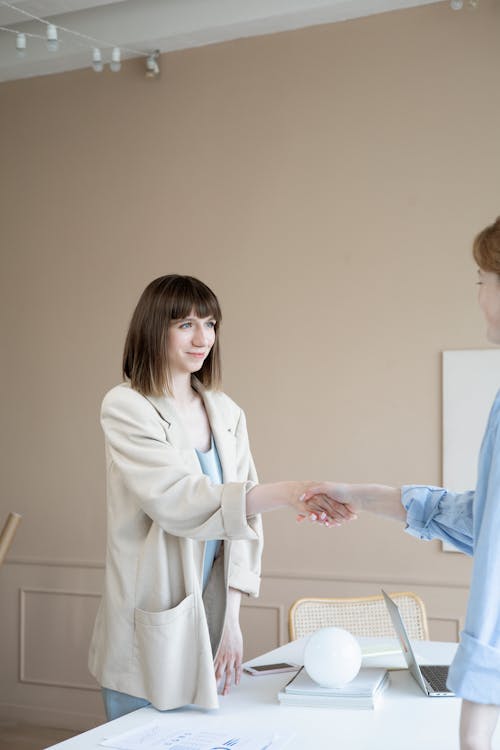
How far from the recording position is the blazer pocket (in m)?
1.99

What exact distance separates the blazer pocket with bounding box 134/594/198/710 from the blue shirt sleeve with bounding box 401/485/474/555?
22.3 inches

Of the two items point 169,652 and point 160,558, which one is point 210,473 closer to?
point 160,558

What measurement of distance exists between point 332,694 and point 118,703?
0.54m

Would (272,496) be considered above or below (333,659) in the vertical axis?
above

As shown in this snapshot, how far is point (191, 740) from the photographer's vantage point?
172 cm

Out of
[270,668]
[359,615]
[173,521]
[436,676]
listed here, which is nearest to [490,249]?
[173,521]

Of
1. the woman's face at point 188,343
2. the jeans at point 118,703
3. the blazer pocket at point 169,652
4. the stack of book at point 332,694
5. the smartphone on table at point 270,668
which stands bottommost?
the jeans at point 118,703

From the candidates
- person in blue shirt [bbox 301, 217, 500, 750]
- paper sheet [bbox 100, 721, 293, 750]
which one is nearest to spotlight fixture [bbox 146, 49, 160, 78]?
person in blue shirt [bbox 301, 217, 500, 750]

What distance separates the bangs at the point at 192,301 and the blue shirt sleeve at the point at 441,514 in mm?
785

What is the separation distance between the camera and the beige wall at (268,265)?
3842 mm

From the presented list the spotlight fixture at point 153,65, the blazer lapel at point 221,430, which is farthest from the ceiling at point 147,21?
the blazer lapel at point 221,430

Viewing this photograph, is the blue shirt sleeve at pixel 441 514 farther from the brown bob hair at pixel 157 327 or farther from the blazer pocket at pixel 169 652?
the brown bob hair at pixel 157 327

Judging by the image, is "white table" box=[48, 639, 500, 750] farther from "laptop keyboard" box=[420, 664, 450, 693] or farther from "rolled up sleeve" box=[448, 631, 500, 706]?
"rolled up sleeve" box=[448, 631, 500, 706]

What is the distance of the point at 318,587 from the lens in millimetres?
3965
